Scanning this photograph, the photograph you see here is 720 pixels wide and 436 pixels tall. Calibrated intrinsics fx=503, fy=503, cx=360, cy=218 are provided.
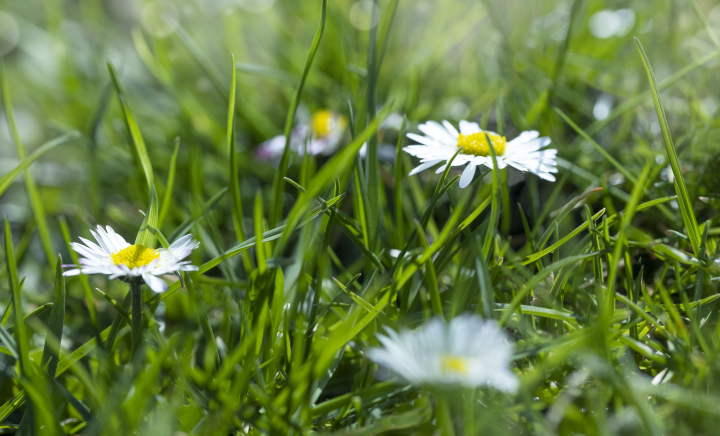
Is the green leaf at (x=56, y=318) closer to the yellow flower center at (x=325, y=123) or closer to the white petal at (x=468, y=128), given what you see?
the white petal at (x=468, y=128)

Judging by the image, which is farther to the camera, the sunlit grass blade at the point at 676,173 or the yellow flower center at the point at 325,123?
the yellow flower center at the point at 325,123

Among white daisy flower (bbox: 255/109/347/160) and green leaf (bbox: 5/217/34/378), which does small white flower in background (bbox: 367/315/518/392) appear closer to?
green leaf (bbox: 5/217/34/378)

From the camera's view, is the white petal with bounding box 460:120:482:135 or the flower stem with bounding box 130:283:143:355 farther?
the white petal with bounding box 460:120:482:135

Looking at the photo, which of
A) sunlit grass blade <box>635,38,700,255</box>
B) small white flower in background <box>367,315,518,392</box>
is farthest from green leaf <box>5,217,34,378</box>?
sunlit grass blade <box>635,38,700,255</box>

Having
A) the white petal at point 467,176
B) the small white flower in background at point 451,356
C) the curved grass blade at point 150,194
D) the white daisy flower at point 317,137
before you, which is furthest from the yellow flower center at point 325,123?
the small white flower in background at point 451,356

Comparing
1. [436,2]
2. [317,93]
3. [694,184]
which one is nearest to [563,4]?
[436,2]
